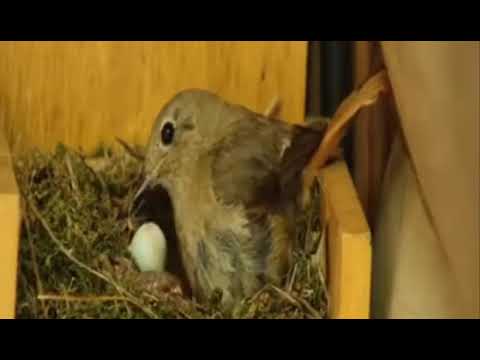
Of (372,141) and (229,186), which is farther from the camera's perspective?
(372,141)

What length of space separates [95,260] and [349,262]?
0.23 meters

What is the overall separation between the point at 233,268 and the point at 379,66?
208 mm

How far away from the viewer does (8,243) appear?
2.81ft

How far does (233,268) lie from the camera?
3.17 feet

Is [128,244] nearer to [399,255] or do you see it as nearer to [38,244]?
[38,244]

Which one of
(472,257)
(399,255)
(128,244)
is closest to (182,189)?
(128,244)

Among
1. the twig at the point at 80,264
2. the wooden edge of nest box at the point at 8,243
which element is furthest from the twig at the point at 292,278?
the wooden edge of nest box at the point at 8,243

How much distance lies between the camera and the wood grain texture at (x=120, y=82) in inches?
47.4

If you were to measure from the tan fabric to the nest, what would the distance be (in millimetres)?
65

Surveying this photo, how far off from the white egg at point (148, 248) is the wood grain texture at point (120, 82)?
0.64ft

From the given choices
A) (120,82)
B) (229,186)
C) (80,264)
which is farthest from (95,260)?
(120,82)

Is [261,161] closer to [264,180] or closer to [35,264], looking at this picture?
[264,180]

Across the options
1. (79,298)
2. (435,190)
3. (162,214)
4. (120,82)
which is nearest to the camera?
(435,190)

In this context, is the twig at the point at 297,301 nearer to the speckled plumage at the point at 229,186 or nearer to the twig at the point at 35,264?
the speckled plumage at the point at 229,186
